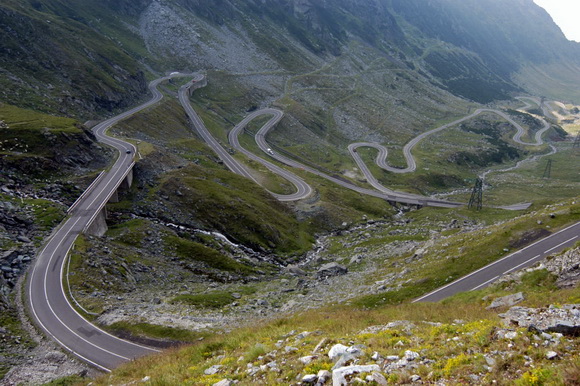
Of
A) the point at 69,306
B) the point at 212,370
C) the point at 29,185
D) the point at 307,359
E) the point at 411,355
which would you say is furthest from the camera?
the point at 29,185

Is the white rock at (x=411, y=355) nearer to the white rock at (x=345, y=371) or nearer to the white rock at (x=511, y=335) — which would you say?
the white rock at (x=345, y=371)

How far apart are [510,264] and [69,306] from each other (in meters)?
49.1

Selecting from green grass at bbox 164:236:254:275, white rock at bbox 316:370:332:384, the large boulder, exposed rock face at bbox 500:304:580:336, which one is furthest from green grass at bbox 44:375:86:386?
the large boulder

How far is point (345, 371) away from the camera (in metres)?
13.3

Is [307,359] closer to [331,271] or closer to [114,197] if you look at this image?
[331,271]

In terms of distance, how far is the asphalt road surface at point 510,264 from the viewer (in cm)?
3700

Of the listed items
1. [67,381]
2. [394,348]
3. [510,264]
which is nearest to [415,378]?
[394,348]

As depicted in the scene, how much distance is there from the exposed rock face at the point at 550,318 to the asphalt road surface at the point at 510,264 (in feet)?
59.2

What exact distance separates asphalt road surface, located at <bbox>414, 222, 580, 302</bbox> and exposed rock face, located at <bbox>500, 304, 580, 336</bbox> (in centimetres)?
1804

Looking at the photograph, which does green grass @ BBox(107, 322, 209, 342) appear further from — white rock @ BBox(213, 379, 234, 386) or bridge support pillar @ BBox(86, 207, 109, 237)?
bridge support pillar @ BBox(86, 207, 109, 237)

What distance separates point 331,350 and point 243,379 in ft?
13.9

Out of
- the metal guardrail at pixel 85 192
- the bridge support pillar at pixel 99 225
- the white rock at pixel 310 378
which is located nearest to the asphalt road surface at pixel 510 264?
the white rock at pixel 310 378

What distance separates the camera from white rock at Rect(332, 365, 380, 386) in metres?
13.0

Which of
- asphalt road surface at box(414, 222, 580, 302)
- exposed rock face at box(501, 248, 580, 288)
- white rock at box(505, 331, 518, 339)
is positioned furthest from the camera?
asphalt road surface at box(414, 222, 580, 302)
